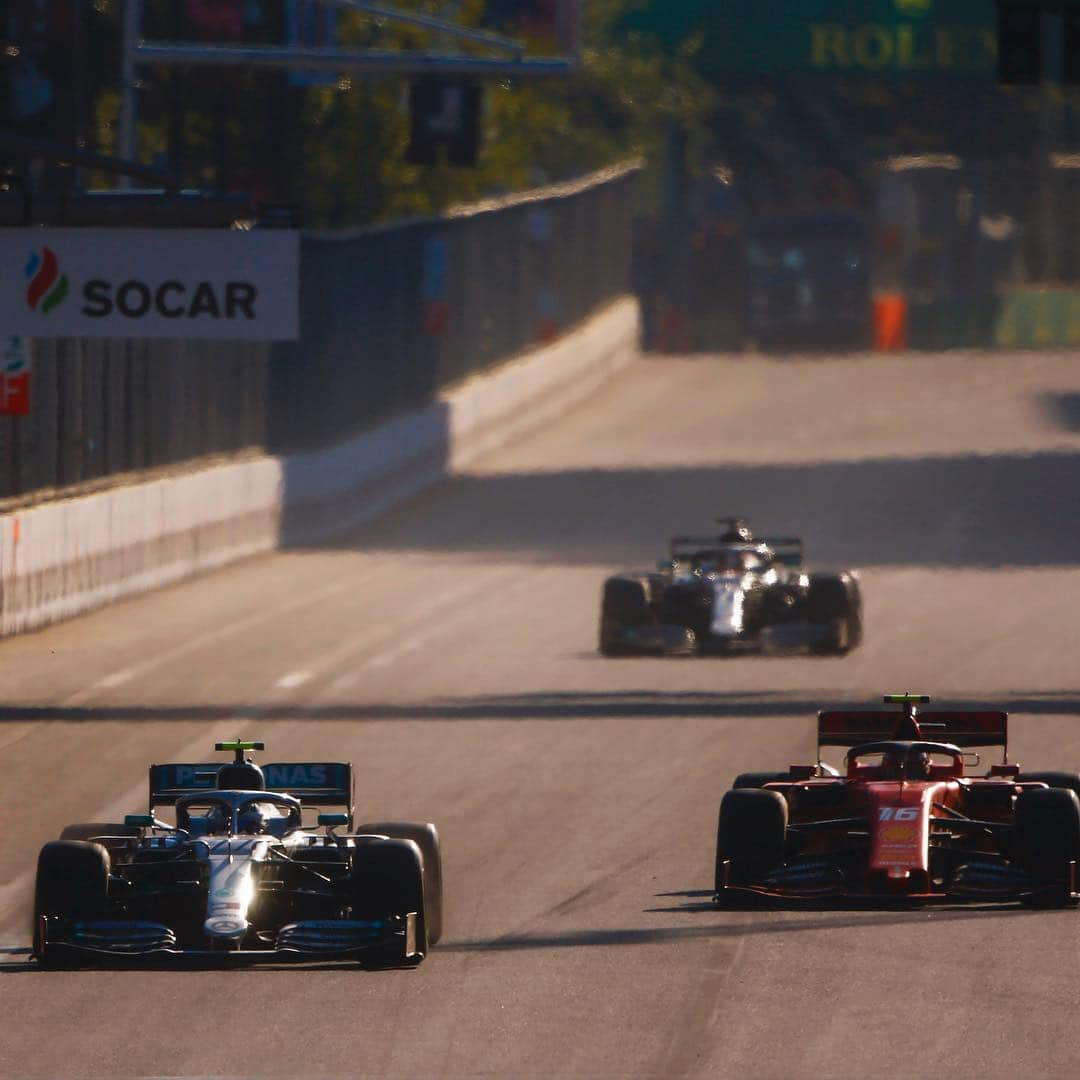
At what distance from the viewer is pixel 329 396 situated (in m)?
38.2

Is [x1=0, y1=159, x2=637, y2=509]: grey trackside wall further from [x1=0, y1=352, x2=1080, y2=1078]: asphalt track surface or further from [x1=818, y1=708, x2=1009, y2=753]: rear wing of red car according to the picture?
[x1=818, y1=708, x2=1009, y2=753]: rear wing of red car

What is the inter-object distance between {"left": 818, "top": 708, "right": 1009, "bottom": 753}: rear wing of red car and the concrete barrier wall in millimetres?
12035

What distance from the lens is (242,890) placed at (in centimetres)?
1199

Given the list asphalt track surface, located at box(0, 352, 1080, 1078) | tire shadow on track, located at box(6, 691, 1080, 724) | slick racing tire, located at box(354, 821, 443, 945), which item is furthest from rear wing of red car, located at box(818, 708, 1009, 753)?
tire shadow on track, located at box(6, 691, 1080, 724)

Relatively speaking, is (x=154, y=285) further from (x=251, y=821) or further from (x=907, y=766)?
(x=251, y=821)

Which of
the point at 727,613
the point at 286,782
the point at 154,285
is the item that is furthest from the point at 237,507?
the point at 286,782

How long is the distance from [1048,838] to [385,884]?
3054mm

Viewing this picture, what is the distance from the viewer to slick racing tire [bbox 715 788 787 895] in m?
13.3

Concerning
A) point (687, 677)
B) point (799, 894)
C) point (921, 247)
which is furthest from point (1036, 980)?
point (921, 247)

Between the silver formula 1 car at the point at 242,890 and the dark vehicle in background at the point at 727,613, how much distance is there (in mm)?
11452

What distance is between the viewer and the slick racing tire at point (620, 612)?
2419cm

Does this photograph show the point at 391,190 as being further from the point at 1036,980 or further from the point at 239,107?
the point at 1036,980

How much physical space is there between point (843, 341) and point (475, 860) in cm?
5136

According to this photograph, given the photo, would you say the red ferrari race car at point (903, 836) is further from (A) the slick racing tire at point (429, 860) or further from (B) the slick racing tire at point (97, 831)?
(B) the slick racing tire at point (97, 831)
